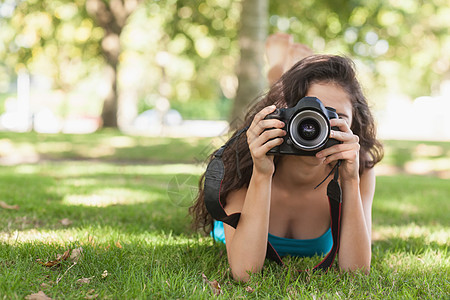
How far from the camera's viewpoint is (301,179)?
2387 millimetres

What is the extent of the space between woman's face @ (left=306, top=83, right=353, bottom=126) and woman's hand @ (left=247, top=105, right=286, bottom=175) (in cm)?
34

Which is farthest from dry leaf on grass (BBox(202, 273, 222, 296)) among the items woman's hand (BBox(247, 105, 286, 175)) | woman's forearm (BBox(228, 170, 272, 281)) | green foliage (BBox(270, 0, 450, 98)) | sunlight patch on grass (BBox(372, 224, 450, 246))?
green foliage (BBox(270, 0, 450, 98))

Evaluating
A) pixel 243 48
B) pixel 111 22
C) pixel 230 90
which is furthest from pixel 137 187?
pixel 230 90

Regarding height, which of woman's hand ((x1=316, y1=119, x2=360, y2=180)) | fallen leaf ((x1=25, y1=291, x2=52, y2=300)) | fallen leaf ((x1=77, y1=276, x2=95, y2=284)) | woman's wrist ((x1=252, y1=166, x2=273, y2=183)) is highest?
woman's hand ((x1=316, y1=119, x2=360, y2=180))

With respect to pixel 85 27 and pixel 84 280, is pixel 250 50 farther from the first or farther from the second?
pixel 85 27

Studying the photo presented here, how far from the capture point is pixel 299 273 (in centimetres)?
221

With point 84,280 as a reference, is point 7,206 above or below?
below

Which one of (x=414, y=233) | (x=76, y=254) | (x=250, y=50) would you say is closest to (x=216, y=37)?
(x=250, y=50)

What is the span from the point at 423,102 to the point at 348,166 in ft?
78.7

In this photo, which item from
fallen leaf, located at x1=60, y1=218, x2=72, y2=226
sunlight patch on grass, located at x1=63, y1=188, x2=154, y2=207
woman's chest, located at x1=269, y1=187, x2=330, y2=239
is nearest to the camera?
woman's chest, located at x1=269, y1=187, x2=330, y2=239

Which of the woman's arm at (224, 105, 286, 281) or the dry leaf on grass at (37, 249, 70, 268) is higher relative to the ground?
the woman's arm at (224, 105, 286, 281)

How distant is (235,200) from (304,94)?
1.98 feet

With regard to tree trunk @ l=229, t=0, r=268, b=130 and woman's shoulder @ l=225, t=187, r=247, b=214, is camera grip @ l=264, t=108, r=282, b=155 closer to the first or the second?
woman's shoulder @ l=225, t=187, r=247, b=214

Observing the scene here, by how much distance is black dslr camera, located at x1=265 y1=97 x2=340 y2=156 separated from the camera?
185 cm
